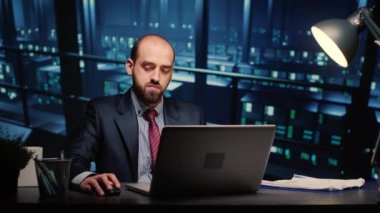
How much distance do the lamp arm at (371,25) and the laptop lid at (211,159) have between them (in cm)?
36

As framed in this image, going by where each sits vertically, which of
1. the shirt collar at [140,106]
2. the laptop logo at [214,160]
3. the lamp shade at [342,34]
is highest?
the lamp shade at [342,34]

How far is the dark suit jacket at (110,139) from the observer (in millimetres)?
1364

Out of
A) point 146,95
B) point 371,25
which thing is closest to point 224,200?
point 371,25

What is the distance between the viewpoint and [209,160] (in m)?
0.85

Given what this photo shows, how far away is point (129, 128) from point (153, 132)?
92 millimetres

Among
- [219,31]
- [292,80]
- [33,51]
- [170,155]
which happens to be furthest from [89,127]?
[219,31]

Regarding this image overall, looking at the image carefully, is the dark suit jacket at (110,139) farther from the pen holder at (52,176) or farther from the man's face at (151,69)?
the pen holder at (52,176)

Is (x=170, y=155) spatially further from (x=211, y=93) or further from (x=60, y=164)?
(x=211, y=93)

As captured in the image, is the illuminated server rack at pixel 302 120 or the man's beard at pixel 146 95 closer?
the man's beard at pixel 146 95

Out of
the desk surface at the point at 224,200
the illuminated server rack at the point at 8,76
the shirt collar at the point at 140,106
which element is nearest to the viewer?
the desk surface at the point at 224,200

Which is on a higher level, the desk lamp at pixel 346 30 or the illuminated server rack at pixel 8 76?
the desk lamp at pixel 346 30

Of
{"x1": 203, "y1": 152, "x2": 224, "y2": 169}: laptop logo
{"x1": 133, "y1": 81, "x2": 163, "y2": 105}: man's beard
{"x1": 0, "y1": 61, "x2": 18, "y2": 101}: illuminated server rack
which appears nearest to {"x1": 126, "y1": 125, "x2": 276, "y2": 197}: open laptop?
{"x1": 203, "y1": 152, "x2": 224, "y2": 169}: laptop logo

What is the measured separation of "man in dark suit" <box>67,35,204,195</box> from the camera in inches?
54.1

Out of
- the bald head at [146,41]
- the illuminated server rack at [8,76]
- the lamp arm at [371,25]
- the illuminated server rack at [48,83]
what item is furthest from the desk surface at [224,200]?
the illuminated server rack at [8,76]
